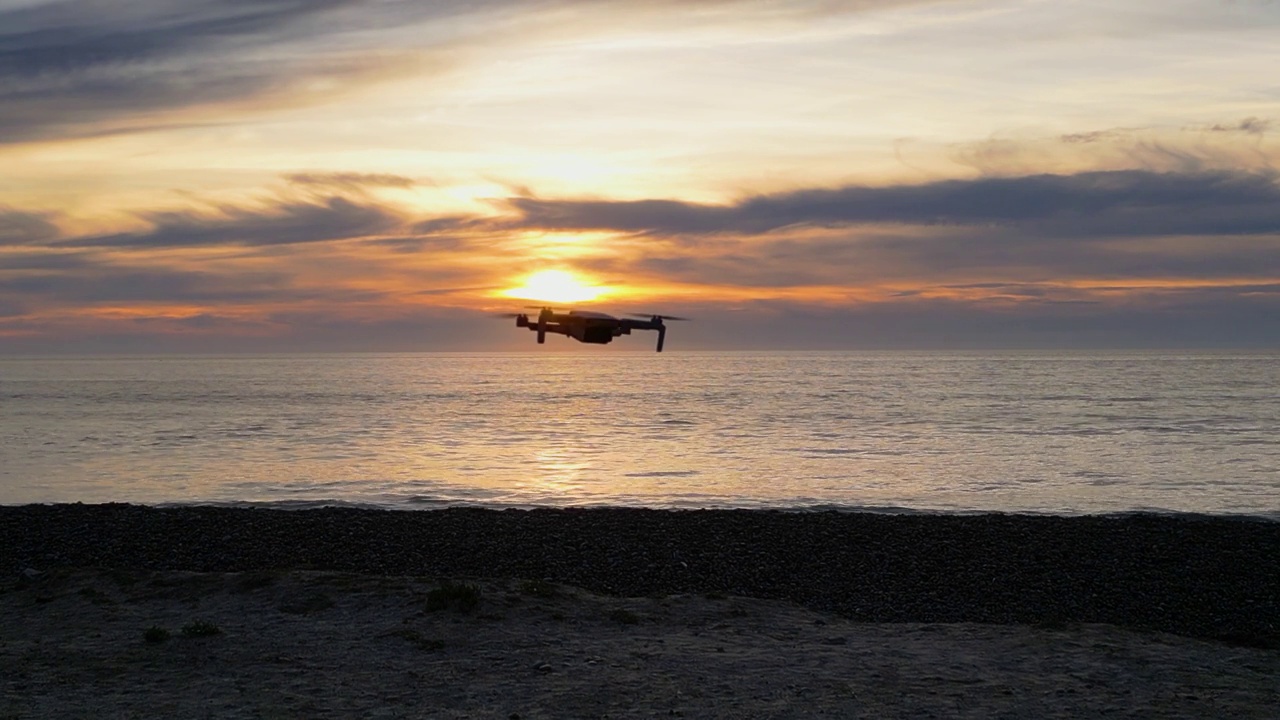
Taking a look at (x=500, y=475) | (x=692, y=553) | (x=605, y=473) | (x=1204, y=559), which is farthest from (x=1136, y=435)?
(x=692, y=553)

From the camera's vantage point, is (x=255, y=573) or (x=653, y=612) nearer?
(x=653, y=612)

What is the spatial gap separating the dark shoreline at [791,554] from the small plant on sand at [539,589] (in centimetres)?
120

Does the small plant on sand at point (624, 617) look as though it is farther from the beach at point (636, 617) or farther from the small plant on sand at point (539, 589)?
the small plant on sand at point (539, 589)

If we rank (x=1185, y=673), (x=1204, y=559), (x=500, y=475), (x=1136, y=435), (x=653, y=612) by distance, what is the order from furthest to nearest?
(x=1136, y=435)
(x=500, y=475)
(x=1204, y=559)
(x=653, y=612)
(x=1185, y=673)

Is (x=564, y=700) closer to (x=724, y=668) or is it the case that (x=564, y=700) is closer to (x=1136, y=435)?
(x=724, y=668)

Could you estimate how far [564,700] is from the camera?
13.2m

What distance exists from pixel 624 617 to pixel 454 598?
8.90ft

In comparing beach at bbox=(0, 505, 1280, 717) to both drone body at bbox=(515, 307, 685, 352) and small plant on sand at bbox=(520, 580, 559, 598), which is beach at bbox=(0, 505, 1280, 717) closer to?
small plant on sand at bbox=(520, 580, 559, 598)

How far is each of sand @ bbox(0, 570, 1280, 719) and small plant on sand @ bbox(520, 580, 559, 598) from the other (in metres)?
0.07

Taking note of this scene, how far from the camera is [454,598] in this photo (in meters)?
17.2

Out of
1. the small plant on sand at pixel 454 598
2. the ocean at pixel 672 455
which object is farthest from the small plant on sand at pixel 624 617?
the ocean at pixel 672 455

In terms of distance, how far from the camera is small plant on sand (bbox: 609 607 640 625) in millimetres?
16953

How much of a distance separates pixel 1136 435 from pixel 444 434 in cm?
4230

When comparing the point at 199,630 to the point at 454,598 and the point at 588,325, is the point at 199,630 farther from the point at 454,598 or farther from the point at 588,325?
the point at 588,325
